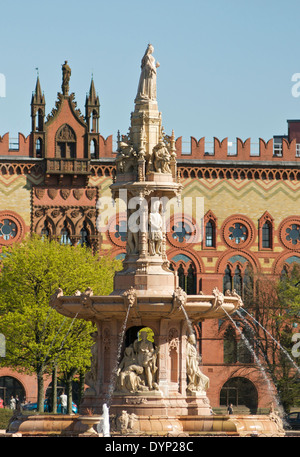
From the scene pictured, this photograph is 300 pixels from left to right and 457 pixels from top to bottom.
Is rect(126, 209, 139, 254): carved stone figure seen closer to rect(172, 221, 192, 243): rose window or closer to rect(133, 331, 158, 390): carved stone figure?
rect(133, 331, 158, 390): carved stone figure

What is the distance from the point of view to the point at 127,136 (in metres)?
41.2

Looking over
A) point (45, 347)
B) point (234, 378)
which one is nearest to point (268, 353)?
point (234, 378)

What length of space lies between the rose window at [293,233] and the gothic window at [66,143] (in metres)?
15.6

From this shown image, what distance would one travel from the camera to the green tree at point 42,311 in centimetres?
6712

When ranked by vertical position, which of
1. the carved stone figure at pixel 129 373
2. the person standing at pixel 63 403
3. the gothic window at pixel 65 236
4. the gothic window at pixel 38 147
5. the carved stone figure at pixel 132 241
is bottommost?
the person standing at pixel 63 403

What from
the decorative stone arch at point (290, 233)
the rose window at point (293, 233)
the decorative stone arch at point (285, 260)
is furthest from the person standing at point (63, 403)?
the rose window at point (293, 233)

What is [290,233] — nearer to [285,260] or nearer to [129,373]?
[285,260]

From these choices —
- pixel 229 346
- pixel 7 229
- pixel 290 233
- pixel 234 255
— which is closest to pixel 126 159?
pixel 7 229

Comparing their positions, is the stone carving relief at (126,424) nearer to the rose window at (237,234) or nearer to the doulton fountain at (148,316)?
the doulton fountain at (148,316)

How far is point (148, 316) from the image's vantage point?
3925 cm

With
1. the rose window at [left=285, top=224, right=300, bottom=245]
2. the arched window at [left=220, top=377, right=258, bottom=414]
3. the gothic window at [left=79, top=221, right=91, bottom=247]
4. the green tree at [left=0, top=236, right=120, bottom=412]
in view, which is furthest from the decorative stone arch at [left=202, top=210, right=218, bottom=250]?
the green tree at [left=0, top=236, right=120, bottom=412]

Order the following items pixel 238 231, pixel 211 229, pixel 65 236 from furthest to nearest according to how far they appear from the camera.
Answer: pixel 238 231, pixel 211 229, pixel 65 236

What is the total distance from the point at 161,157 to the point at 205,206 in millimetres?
51088

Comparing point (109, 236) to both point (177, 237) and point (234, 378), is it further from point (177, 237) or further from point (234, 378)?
point (234, 378)
